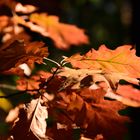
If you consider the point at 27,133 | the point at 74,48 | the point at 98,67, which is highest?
the point at 74,48

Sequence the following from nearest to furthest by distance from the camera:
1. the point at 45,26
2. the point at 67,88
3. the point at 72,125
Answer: the point at 67,88 < the point at 72,125 < the point at 45,26

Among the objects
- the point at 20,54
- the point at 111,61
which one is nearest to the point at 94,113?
the point at 111,61

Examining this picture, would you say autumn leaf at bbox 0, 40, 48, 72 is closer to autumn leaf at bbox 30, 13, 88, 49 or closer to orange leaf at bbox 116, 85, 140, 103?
orange leaf at bbox 116, 85, 140, 103

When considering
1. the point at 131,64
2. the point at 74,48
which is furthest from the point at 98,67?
the point at 74,48

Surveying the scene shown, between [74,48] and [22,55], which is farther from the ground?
[74,48]

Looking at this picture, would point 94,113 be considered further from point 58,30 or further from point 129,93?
point 58,30

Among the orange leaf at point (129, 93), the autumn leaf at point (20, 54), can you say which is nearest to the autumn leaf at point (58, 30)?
the orange leaf at point (129, 93)

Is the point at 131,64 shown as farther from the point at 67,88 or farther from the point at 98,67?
the point at 67,88
